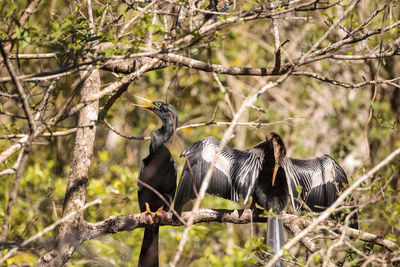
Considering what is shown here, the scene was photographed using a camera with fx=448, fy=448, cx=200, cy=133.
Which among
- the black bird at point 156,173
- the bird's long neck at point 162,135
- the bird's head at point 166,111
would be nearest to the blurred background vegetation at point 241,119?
the black bird at point 156,173

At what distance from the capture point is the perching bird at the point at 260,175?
15.3ft

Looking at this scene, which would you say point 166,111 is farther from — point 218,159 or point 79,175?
point 79,175

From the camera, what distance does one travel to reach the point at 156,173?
5246mm

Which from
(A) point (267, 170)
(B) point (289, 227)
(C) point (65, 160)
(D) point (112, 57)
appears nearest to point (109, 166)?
(C) point (65, 160)

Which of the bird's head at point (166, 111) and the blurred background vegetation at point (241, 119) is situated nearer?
the bird's head at point (166, 111)

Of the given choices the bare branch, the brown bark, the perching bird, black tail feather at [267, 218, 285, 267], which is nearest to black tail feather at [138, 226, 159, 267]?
the perching bird

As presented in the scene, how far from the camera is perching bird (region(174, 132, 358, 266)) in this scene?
4.66 meters

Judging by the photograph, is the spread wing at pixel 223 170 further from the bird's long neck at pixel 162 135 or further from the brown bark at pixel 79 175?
the brown bark at pixel 79 175

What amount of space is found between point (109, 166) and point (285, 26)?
4323mm

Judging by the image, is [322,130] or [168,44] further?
[322,130]

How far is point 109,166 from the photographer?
7523 millimetres

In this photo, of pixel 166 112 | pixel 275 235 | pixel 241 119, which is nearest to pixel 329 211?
pixel 275 235

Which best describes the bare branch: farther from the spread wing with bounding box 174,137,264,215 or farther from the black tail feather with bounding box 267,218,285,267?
the spread wing with bounding box 174,137,264,215

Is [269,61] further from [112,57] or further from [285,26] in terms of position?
[112,57]
